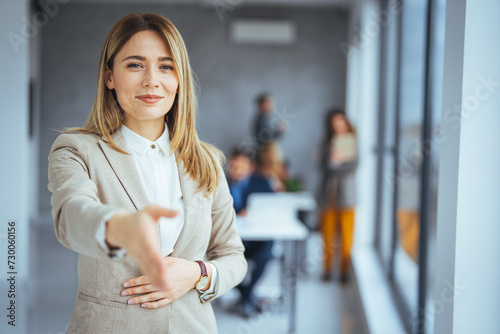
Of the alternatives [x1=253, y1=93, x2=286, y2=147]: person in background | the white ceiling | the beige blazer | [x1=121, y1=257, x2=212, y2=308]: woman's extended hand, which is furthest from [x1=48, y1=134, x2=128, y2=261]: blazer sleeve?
the white ceiling

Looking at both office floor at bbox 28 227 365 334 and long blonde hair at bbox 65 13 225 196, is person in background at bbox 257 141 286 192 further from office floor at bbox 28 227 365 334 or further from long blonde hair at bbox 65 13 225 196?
long blonde hair at bbox 65 13 225 196

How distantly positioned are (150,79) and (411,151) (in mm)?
3192

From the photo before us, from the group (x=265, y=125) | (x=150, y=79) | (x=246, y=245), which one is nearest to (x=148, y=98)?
(x=150, y=79)

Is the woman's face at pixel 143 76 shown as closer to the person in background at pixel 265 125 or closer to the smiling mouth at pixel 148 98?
the smiling mouth at pixel 148 98

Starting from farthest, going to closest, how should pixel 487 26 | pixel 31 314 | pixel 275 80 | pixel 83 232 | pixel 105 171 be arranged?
1. pixel 275 80
2. pixel 31 314
3. pixel 487 26
4. pixel 105 171
5. pixel 83 232

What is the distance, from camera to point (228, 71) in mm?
7660

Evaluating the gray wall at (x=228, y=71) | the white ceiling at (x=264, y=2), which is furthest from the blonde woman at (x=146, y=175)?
the white ceiling at (x=264, y=2)

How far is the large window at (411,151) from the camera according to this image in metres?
2.88

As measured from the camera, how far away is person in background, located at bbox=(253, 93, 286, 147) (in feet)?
23.1

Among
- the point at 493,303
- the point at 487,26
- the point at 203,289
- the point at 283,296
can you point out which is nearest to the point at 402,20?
the point at 283,296

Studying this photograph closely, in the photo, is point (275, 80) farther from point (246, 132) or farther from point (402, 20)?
point (402, 20)

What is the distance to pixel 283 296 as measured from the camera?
380cm

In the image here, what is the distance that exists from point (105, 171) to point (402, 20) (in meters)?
3.89

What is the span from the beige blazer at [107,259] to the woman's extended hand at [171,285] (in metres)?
0.02
